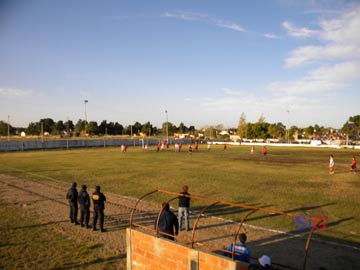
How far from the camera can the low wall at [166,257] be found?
652 centimetres

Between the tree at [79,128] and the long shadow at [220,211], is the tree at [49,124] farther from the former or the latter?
the long shadow at [220,211]

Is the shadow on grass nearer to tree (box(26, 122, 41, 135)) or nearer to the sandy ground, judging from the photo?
the sandy ground

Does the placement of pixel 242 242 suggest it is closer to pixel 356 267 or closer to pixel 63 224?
pixel 356 267

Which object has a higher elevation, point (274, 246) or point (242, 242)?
point (242, 242)

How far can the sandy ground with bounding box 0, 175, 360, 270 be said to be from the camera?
29.4 feet

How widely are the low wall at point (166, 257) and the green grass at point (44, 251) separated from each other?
0.97 meters

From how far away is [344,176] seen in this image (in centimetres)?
2567

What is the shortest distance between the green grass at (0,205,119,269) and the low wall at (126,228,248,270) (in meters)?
0.97

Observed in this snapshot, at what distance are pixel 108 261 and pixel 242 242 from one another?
13.6ft

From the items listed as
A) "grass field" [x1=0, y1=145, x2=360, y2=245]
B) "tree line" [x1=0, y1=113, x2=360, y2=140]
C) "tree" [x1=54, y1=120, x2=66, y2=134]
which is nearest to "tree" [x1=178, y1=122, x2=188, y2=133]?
"tree line" [x1=0, y1=113, x2=360, y2=140]

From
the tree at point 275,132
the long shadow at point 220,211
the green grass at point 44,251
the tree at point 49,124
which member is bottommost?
the green grass at point 44,251

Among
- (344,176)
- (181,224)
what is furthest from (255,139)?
(181,224)

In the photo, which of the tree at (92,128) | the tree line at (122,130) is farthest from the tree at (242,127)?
the tree at (92,128)

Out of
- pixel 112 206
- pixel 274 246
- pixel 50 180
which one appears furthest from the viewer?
pixel 50 180
